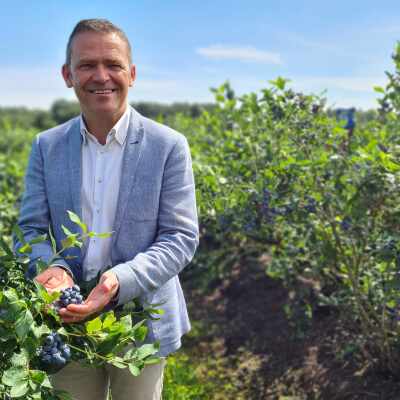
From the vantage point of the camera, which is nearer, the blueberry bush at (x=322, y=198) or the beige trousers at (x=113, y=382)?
the beige trousers at (x=113, y=382)

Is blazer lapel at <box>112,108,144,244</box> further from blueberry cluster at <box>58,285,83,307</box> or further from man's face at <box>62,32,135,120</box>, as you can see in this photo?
blueberry cluster at <box>58,285,83,307</box>

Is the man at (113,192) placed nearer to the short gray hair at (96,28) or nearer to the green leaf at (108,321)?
the short gray hair at (96,28)

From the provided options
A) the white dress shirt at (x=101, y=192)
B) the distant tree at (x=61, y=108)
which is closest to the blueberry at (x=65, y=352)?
the white dress shirt at (x=101, y=192)

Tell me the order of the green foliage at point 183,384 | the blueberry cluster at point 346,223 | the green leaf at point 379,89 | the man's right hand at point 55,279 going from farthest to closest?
the green foliage at point 183,384
the green leaf at point 379,89
the blueberry cluster at point 346,223
the man's right hand at point 55,279

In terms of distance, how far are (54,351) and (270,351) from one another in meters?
2.78

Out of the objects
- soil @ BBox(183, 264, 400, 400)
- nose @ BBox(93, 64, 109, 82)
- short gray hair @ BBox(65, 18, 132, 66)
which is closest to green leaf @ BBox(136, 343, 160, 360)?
nose @ BBox(93, 64, 109, 82)

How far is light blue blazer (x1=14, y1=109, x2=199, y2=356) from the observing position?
5.76 ft

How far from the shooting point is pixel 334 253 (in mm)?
2988

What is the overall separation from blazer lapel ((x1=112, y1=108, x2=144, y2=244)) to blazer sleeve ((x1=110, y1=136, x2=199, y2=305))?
0.34 ft

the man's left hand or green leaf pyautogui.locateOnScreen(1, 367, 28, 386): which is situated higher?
the man's left hand

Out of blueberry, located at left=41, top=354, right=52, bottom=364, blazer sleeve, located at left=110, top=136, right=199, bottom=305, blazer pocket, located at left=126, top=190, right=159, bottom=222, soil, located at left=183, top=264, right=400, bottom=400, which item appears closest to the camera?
blueberry, located at left=41, top=354, right=52, bottom=364

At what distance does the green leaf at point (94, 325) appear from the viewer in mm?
1407

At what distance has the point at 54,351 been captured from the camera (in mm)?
1351

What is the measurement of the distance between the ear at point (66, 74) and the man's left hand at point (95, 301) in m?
0.68
